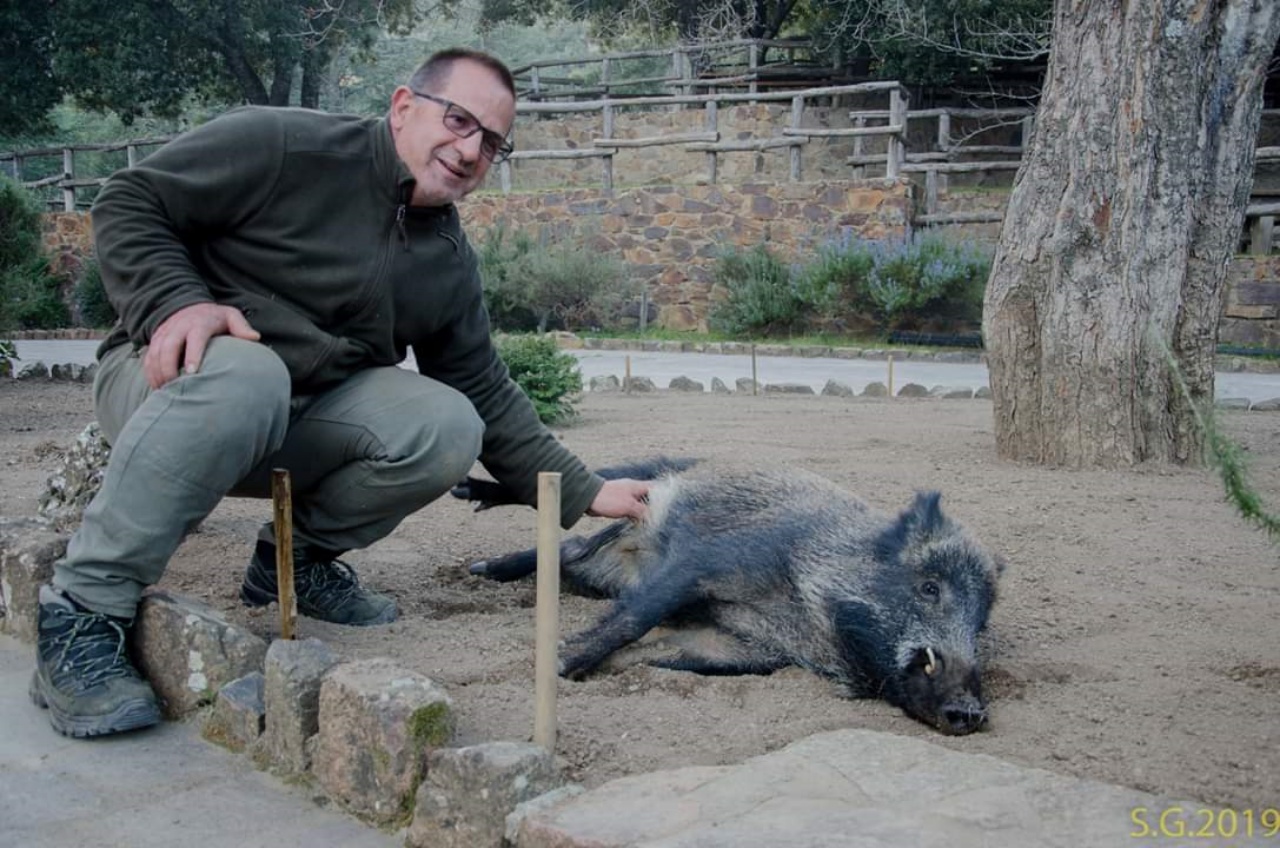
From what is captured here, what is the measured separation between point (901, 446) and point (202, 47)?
22387 millimetres

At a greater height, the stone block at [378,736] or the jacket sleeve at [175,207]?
the jacket sleeve at [175,207]

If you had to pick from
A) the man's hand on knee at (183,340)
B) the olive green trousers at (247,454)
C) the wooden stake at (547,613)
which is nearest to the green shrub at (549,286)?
the olive green trousers at (247,454)

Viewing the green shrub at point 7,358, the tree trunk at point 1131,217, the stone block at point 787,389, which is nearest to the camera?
the tree trunk at point 1131,217

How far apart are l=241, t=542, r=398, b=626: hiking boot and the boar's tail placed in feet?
1.81

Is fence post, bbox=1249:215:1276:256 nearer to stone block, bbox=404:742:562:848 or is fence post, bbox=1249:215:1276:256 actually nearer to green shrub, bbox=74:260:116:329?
stone block, bbox=404:742:562:848

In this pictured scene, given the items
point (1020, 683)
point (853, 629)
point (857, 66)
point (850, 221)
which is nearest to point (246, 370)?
point (853, 629)

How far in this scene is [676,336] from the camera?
54.4ft

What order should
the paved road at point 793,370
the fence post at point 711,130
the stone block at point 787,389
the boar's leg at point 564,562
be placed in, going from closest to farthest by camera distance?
1. the boar's leg at point 564,562
2. the stone block at point 787,389
3. the paved road at point 793,370
4. the fence post at point 711,130

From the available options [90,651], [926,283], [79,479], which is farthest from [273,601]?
[926,283]

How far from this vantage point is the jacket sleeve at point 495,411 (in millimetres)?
3338

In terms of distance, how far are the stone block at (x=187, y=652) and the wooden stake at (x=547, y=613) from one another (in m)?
0.78

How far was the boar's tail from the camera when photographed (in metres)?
3.83

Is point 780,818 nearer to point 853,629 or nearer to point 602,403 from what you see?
point 853,629
